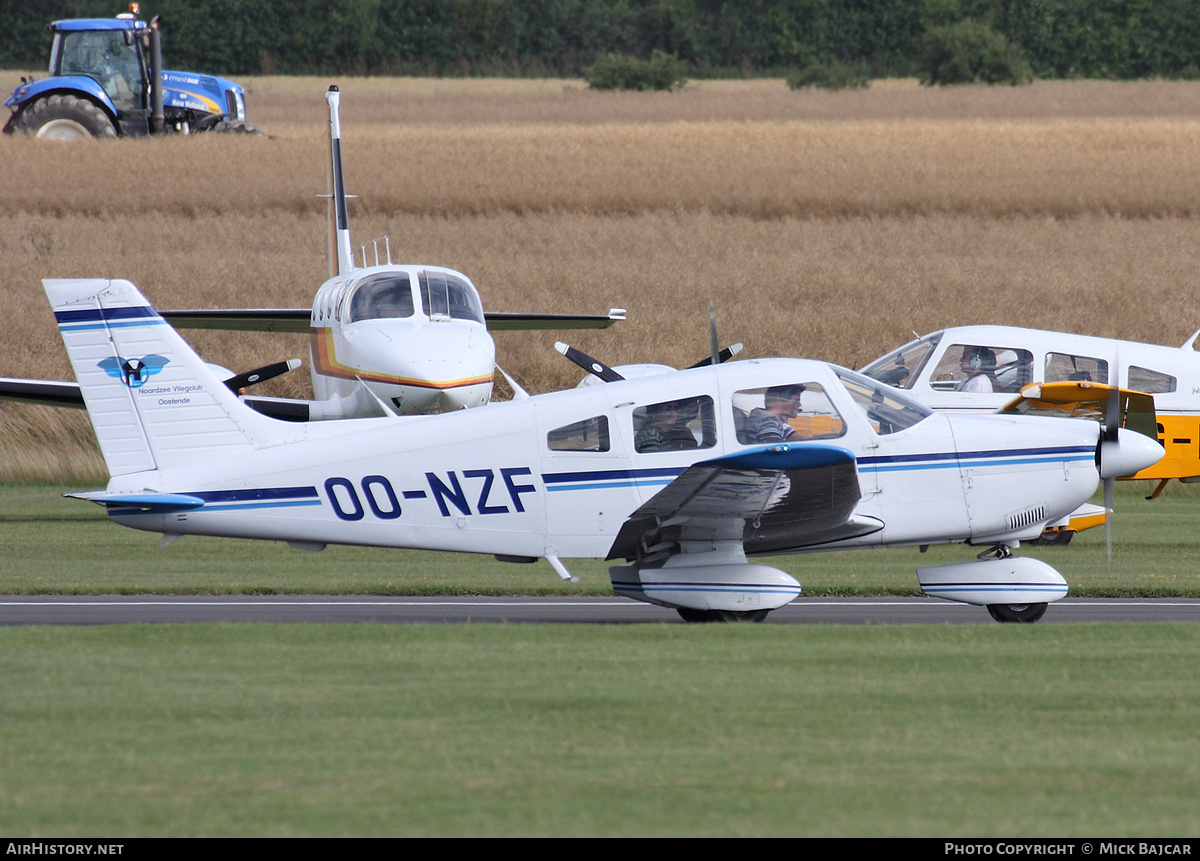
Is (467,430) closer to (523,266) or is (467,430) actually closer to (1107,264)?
(523,266)

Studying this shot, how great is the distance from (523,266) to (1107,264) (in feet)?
44.1

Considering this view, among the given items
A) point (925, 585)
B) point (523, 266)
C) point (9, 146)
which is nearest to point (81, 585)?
point (925, 585)

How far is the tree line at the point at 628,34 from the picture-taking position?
80312 millimetres

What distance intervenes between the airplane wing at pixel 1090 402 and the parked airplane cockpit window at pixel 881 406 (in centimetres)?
464

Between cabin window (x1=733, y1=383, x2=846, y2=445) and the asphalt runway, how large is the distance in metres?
1.45

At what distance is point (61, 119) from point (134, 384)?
1463 inches

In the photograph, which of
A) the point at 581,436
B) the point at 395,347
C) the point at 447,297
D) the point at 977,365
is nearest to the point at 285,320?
the point at 447,297

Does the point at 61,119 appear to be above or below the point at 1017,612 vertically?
above

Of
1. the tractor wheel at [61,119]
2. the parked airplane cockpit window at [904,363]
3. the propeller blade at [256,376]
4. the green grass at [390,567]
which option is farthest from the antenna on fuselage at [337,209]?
the tractor wheel at [61,119]

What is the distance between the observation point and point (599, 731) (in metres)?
7.45

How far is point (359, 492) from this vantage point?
36.7 ft

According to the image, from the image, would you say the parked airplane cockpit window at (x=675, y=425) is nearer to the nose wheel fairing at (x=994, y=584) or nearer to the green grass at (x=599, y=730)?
the green grass at (x=599, y=730)

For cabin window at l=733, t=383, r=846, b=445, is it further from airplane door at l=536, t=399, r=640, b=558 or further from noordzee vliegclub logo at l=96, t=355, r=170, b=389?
noordzee vliegclub logo at l=96, t=355, r=170, b=389

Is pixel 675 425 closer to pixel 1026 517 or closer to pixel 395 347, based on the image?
pixel 1026 517
